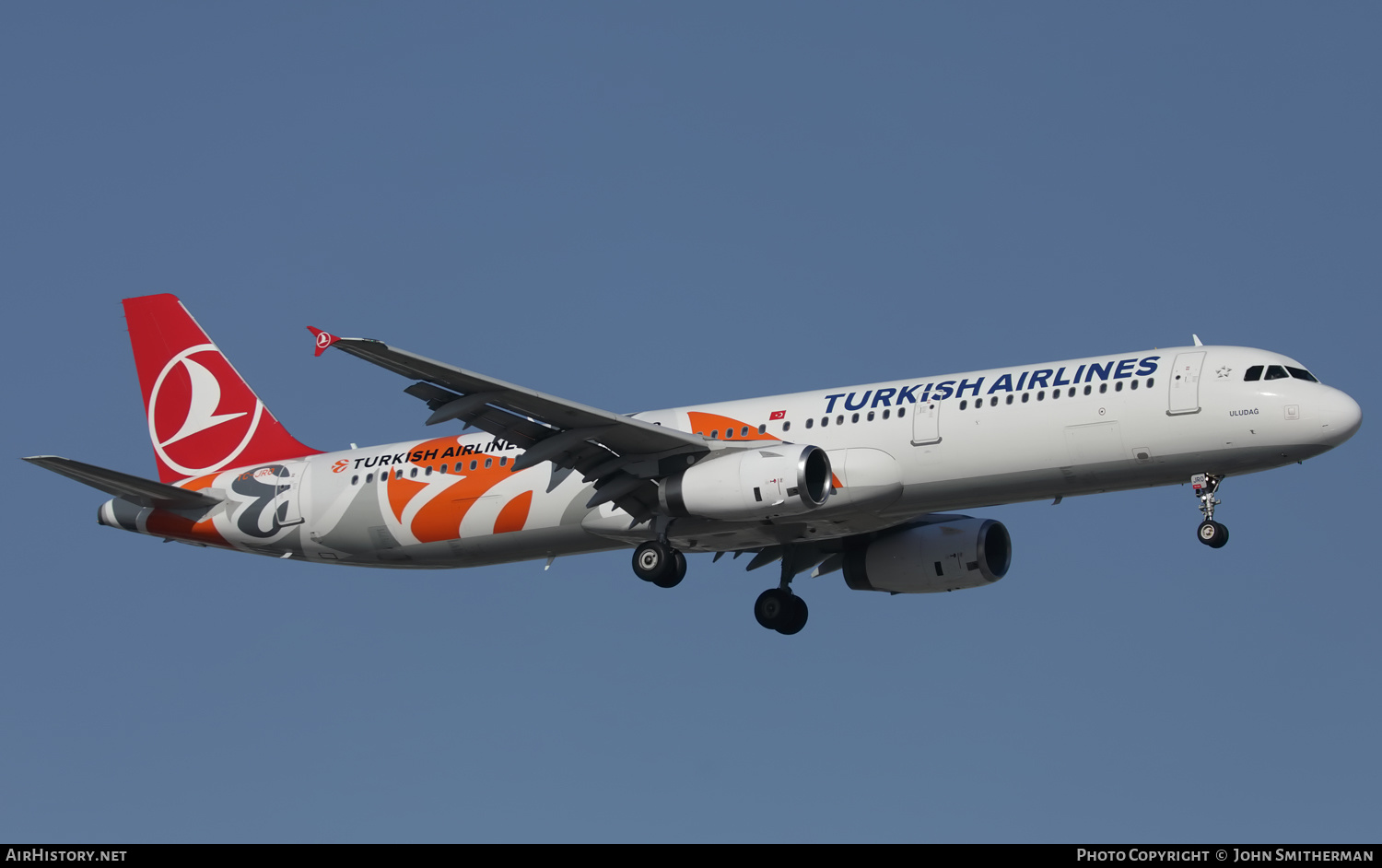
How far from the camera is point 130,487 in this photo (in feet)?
147

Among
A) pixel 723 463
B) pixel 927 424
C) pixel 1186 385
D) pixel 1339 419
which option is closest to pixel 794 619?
pixel 723 463

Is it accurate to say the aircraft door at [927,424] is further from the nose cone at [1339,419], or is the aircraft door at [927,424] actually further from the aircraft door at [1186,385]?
the nose cone at [1339,419]

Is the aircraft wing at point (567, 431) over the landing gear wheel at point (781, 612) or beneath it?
over

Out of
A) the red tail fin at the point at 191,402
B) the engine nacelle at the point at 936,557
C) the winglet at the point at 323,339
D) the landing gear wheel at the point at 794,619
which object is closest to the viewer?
the winglet at the point at 323,339

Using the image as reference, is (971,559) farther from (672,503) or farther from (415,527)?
(415,527)

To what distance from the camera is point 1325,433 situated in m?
37.1

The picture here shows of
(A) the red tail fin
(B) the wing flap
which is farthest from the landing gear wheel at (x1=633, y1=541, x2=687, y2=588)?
(A) the red tail fin

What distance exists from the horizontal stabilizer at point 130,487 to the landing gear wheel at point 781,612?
14.5m

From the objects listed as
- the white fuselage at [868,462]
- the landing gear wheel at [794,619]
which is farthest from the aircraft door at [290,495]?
the landing gear wheel at [794,619]

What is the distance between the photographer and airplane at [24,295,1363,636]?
38.0m

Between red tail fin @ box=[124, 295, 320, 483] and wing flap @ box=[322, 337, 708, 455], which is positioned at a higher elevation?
red tail fin @ box=[124, 295, 320, 483]

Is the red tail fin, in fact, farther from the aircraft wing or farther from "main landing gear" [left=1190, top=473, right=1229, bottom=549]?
"main landing gear" [left=1190, top=473, right=1229, bottom=549]

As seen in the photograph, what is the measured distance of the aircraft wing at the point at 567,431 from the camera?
124 ft

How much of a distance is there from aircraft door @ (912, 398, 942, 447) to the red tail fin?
17528mm
